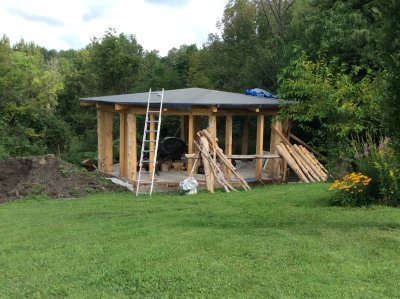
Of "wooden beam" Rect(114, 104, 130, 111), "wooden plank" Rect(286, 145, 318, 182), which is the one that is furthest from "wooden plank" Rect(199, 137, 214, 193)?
"wooden plank" Rect(286, 145, 318, 182)

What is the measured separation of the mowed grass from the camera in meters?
4.12

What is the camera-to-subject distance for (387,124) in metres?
5.27

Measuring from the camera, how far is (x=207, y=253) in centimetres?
505

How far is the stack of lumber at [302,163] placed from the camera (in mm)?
13109

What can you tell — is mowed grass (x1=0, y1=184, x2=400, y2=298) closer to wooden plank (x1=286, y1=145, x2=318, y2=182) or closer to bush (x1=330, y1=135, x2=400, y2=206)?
bush (x1=330, y1=135, x2=400, y2=206)

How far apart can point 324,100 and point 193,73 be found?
1971cm

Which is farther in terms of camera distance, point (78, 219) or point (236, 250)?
point (78, 219)

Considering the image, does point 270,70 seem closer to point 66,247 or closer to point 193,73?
point 193,73

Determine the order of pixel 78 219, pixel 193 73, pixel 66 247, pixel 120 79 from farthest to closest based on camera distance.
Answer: pixel 193 73 → pixel 120 79 → pixel 78 219 → pixel 66 247

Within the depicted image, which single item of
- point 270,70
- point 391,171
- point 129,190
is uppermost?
point 270,70

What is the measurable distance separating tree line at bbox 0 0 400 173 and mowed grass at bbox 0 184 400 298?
5.24 ft

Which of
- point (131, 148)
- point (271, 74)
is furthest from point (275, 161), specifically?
point (271, 74)

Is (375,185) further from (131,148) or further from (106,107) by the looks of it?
(106,107)

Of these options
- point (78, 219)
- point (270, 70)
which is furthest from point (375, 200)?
point (270, 70)
